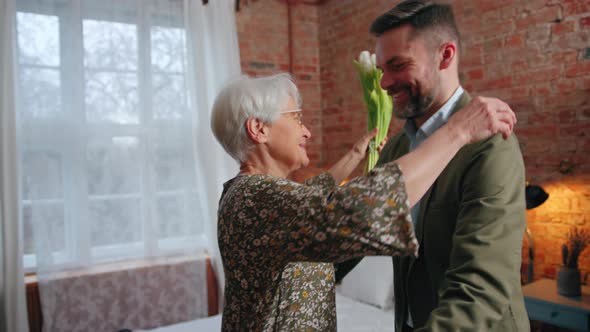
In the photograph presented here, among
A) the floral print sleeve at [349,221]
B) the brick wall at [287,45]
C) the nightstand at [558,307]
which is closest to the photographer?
the floral print sleeve at [349,221]

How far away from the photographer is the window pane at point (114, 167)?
12.3 ft

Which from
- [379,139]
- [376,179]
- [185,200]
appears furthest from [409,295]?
[185,200]

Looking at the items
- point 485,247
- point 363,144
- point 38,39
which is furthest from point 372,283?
point 38,39

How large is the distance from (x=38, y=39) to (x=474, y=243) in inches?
141

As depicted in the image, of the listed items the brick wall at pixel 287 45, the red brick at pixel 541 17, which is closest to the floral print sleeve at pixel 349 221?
the red brick at pixel 541 17

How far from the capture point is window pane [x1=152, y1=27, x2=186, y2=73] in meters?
4.04

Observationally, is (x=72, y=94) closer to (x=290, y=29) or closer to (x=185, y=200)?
(x=185, y=200)

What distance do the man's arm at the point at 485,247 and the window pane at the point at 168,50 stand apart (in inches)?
131

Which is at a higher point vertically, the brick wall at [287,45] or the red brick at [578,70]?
the brick wall at [287,45]

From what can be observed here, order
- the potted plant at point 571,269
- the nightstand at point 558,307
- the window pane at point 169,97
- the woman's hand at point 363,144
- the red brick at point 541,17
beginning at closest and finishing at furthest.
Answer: the woman's hand at point 363,144 < the nightstand at point 558,307 < the potted plant at point 571,269 < the red brick at point 541,17 < the window pane at point 169,97

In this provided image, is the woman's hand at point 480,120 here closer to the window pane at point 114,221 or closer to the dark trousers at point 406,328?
the dark trousers at point 406,328

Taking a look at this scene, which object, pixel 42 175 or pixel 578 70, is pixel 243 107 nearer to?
pixel 578 70

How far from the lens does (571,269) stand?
8.96 feet

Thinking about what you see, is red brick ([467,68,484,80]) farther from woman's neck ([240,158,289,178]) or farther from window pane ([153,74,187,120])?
woman's neck ([240,158,289,178])
